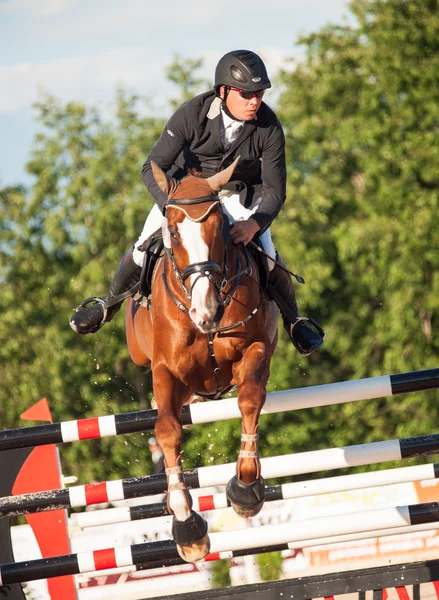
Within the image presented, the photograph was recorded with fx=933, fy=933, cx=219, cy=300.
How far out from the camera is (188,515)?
4730 mm

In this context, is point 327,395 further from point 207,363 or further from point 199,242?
point 199,242

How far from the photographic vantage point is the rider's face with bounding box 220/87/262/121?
5086mm

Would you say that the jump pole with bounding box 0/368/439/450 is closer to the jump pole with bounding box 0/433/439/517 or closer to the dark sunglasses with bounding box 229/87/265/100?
the jump pole with bounding box 0/433/439/517

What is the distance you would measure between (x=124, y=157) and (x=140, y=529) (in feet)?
49.0

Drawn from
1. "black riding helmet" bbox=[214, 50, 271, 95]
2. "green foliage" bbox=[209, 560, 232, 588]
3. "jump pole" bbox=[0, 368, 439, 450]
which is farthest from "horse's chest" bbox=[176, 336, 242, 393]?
"green foliage" bbox=[209, 560, 232, 588]

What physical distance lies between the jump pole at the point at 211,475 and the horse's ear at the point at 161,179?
1634 millimetres

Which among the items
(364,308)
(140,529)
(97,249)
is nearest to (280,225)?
(364,308)

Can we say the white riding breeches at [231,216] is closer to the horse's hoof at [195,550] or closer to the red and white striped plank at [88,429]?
the red and white striped plank at [88,429]

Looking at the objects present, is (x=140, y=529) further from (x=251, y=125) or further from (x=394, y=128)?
(x=394, y=128)

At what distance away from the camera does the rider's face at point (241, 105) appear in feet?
16.7

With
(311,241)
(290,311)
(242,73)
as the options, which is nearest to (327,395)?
(290,311)

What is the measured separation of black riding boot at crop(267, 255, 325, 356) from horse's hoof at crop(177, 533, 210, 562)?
1.55 metres

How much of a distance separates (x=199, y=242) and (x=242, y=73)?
1.04 m

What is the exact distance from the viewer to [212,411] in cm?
535
